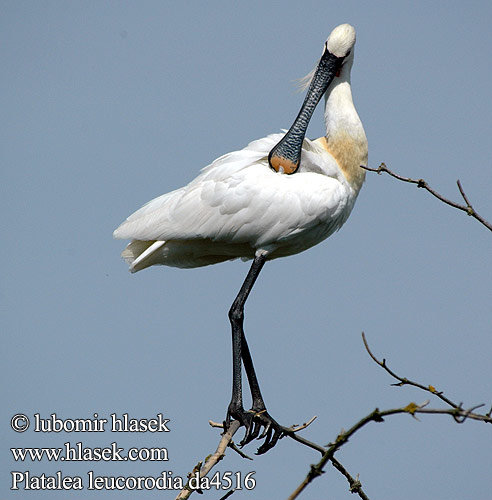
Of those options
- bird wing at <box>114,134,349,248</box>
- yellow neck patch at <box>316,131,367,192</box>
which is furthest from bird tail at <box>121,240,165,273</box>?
yellow neck patch at <box>316,131,367,192</box>

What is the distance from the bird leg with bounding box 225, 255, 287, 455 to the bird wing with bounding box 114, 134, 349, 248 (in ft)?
1.47

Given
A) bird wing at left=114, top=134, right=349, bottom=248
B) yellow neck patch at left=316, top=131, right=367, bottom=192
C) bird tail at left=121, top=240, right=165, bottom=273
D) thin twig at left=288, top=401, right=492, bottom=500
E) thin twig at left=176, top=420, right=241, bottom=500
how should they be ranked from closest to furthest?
thin twig at left=288, top=401, right=492, bottom=500
thin twig at left=176, top=420, right=241, bottom=500
bird wing at left=114, top=134, right=349, bottom=248
bird tail at left=121, top=240, right=165, bottom=273
yellow neck patch at left=316, top=131, right=367, bottom=192

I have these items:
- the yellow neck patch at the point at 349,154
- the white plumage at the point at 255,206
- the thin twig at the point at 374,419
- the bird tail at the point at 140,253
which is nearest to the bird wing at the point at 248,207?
the white plumage at the point at 255,206

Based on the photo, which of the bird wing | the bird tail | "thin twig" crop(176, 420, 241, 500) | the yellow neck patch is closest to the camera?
"thin twig" crop(176, 420, 241, 500)

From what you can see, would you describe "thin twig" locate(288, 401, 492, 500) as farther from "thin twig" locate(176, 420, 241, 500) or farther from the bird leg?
the bird leg

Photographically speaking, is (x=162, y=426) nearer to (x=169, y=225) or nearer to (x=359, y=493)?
(x=169, y=225)

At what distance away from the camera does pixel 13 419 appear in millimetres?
9328

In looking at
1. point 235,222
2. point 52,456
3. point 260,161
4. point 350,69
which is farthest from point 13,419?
point 350,69

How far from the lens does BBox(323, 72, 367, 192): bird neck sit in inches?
377

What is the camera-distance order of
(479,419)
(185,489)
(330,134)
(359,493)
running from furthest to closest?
(330,134) → (359,493) → (185,489) → (479,419)

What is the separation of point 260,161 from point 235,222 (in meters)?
0.70

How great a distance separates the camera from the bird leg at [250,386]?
29.6ft

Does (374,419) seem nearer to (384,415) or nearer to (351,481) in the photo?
(384,415)

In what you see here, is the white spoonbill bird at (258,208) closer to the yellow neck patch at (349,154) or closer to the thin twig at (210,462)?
the yellow neck patch at (349,154)
